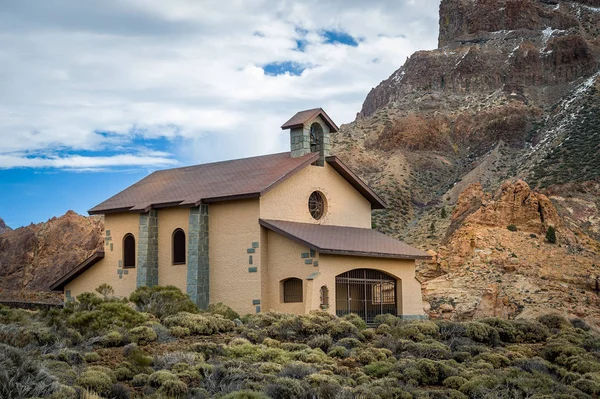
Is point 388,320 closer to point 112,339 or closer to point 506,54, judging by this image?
point 112,339

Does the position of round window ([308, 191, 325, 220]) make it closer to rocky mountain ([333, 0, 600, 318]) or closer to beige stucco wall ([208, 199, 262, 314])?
beige stucco wall ([208, 199, 262, 314])

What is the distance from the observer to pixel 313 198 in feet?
109

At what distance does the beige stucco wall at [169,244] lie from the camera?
3256cm

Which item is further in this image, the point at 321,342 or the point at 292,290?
the point at 292,290

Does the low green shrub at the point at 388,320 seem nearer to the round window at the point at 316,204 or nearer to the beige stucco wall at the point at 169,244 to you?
the round window at the point at 316,204

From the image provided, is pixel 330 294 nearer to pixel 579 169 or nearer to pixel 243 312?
pixel 243 312

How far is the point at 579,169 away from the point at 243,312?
4135cm

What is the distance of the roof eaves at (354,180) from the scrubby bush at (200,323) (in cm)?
1099

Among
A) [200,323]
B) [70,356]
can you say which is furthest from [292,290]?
[70,356]

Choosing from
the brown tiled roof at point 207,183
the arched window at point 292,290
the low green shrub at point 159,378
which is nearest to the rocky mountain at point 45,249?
the brown tiled roof at point 207,183

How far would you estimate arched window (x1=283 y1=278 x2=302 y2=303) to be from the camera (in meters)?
30.0

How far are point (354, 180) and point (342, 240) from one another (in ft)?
13.7

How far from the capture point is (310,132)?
33.4 meters

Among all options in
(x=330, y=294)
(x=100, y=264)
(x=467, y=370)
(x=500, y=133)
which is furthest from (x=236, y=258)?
(x=500, y=133)
